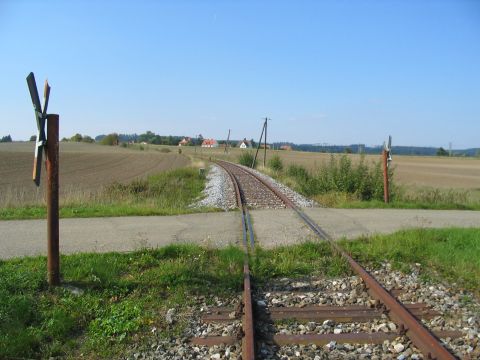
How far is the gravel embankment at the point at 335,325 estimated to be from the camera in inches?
151

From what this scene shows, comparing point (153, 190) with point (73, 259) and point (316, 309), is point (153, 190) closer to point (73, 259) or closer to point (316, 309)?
point (73, 259)

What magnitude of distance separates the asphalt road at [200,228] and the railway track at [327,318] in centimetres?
237

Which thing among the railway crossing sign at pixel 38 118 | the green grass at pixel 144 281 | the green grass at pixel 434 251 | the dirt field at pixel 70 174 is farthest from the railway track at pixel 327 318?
the dirt field at pixel 70 174

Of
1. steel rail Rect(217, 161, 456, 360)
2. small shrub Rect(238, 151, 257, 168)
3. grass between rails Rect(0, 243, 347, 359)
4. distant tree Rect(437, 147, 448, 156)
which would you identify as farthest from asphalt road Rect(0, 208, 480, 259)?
distant tree Rect(437, 147, 448, 156)

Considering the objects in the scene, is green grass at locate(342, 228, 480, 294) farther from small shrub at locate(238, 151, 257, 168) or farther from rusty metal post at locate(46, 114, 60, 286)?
small shrub at locate(238, 151, 257, 168)

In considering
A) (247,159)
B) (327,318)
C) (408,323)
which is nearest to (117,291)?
(327,318)

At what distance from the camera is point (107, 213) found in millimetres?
11008

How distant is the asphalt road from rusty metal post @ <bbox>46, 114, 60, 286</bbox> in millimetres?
1701

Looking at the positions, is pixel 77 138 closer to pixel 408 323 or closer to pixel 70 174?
pixel 70 174

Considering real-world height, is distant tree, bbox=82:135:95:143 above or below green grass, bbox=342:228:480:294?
above

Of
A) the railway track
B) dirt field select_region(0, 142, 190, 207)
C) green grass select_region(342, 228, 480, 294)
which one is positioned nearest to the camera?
the railway track

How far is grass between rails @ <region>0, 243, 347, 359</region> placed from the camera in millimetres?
4188

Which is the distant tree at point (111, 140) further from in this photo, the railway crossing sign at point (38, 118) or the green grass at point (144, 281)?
the railway crossing sign at point (38, 118)

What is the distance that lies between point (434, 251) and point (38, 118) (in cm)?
629
